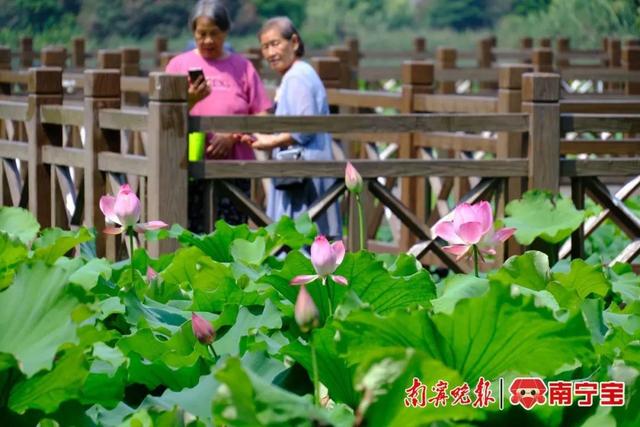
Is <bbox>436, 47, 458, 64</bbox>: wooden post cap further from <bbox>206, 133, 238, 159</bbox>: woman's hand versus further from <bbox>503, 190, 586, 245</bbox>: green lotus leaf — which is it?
<bbox>503, 190, 586, 245</bbox>: green lotus leaf

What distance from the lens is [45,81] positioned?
8227 mm

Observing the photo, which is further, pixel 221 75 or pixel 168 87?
pixel 221 75

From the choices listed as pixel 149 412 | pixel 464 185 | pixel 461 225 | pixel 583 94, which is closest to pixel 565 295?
pixel 461 225

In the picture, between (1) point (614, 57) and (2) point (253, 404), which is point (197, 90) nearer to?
(2) point (253, 404)

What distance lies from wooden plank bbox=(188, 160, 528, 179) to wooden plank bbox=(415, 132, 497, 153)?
1.59m

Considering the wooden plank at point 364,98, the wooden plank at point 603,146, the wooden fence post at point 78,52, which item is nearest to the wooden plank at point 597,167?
the wooden plank at point 603,146

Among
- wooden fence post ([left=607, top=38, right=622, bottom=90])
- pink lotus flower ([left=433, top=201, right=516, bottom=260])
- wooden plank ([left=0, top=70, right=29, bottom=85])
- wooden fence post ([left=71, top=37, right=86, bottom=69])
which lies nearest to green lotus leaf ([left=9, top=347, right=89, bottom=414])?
pink lotus flower ([left=433, top=201, right=516, bottom=260])

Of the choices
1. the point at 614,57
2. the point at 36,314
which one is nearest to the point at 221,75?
the point at 36,314

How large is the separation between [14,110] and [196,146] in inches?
62.9

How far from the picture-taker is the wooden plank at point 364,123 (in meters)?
6.88

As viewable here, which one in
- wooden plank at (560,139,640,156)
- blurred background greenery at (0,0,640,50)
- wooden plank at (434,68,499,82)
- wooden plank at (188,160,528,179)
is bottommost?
blurred background greenery at (0,0,640,50)

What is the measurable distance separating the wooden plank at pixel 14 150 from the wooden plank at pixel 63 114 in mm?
234

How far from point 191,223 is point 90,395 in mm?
4567

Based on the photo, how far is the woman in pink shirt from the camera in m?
7.89
